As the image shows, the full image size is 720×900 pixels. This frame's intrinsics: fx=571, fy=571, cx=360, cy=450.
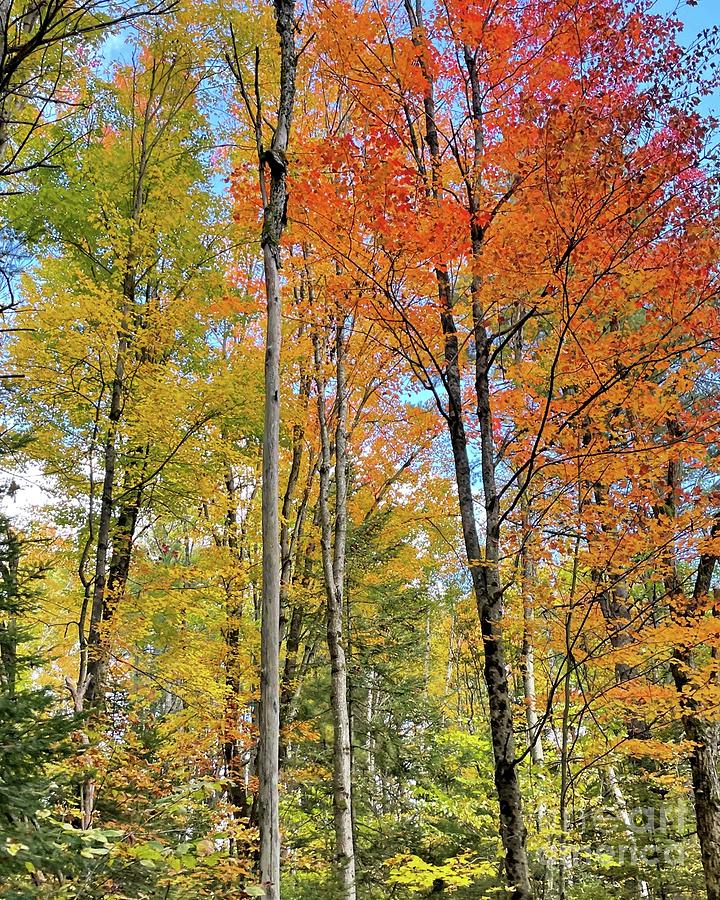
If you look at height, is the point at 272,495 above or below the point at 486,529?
below

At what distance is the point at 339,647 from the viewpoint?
23.2 ft

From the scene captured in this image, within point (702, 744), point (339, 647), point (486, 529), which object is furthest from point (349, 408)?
point (702, 744)

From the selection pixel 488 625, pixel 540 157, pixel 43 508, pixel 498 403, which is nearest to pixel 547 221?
pixel 540 157

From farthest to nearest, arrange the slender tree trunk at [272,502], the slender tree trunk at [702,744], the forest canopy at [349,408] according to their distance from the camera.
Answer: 1. the slender tree trunk at [702,744]
2. the forest canopy at [349,408]
3. the slender tree trunk at [272,502]

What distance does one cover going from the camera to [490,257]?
5.34 metres

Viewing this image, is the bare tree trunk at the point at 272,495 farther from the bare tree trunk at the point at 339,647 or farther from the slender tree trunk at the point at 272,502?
the bare tree trunk at the point at 339,647

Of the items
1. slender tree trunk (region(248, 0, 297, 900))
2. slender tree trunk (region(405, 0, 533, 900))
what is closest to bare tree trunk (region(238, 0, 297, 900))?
slender tree trunk (region(248, 0, 297, 900))

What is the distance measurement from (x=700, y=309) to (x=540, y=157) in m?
2.67

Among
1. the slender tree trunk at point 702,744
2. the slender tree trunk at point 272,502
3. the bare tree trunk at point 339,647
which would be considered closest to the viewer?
the slender tree trunk at point 272,502

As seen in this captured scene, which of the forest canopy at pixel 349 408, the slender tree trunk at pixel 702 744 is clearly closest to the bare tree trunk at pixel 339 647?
the forest canopy at pixel 349 408

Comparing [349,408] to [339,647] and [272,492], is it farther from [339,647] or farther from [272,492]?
[272,492]

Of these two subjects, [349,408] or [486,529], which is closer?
[486,529]

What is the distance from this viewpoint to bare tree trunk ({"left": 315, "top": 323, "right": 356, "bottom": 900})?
627 centimetres

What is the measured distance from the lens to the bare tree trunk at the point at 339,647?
6.27 metres
